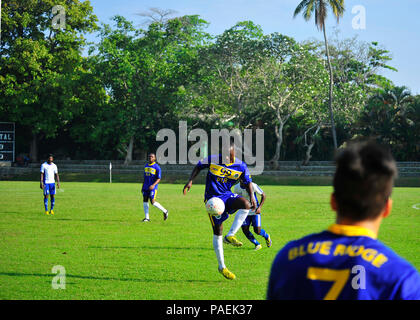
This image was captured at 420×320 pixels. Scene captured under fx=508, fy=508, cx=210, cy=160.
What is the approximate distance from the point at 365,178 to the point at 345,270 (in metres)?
0.42

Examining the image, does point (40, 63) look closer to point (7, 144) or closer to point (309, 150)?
point (7, 144)

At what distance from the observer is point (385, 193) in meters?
2.20

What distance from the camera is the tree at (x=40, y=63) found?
49750mm

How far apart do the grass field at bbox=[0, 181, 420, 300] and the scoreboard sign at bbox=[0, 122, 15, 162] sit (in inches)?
741

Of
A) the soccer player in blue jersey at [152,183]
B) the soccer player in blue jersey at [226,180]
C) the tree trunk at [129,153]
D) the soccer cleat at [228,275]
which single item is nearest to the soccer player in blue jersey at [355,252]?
the soccer cleat at [228,275]

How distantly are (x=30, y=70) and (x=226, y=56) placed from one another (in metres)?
20.3

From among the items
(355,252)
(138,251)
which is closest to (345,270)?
(355,252)

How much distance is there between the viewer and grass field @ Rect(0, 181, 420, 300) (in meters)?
7.45

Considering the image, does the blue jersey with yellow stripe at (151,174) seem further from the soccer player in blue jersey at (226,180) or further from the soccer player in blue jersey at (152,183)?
the soccer player in blue jersey at (226,180)

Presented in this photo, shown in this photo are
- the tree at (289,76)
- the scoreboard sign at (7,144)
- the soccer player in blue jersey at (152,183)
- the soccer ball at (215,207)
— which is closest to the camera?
the soccer ball at (215,207)

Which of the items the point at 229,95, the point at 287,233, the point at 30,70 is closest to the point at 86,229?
the point at 287,233

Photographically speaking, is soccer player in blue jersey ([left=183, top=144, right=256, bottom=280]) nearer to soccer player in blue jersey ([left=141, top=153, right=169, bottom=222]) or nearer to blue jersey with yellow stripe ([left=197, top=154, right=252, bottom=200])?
blue jersey with yellow stripe ([left=197, top=154, right=252, bottom=200])

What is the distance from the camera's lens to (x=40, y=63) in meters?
50.7

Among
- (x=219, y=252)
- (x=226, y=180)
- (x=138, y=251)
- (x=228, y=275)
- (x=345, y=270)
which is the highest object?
(x=226, y=180)
